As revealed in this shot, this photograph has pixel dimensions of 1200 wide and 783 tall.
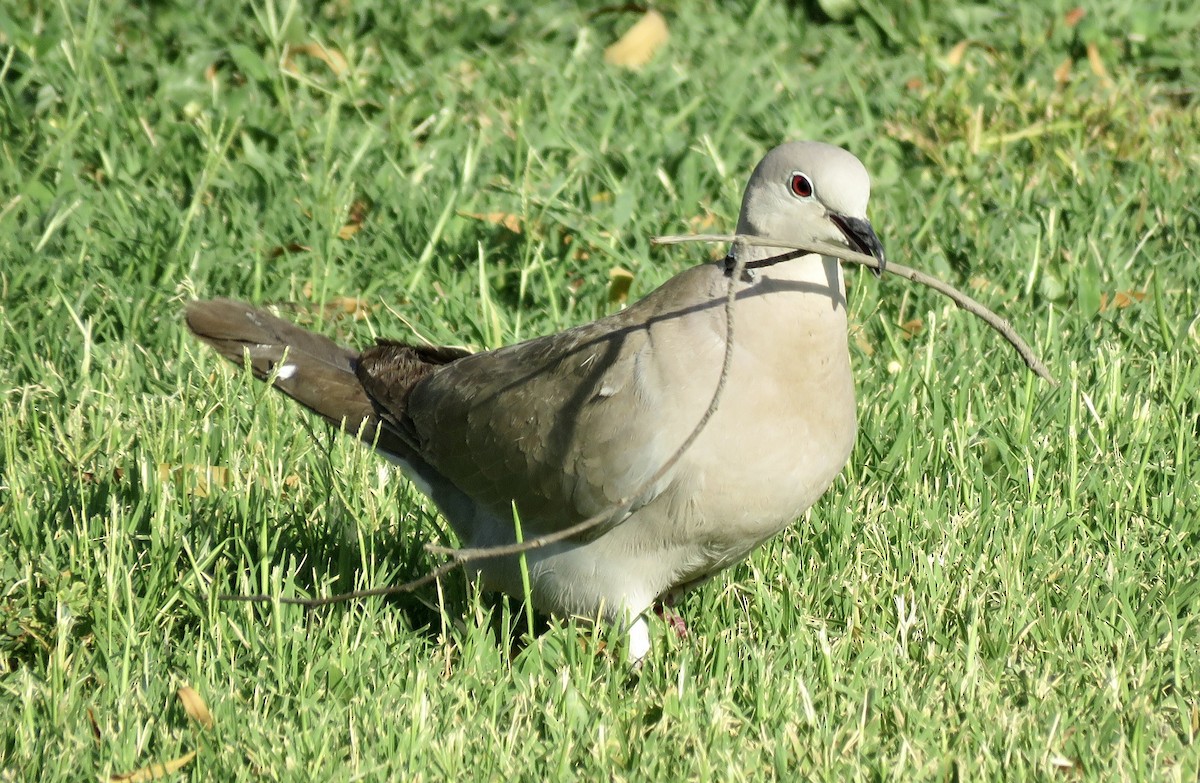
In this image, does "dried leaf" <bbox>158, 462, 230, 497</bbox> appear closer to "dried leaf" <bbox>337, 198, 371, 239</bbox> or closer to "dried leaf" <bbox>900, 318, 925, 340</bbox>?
"dried leaf" <bbox>337, 198, 371, 239</bbox>

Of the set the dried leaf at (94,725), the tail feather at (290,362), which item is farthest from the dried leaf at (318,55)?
the dried leaf at (94,725)

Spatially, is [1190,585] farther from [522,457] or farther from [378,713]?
[378,713]

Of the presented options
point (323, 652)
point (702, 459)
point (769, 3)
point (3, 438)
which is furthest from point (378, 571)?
point (769, 3)

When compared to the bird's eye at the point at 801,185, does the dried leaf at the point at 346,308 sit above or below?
below

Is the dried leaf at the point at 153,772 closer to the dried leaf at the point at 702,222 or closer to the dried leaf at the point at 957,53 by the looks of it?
the dried leaf at the point at 702,222

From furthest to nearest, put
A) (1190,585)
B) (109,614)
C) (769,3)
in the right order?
(769,3) < (1190,585) < (109,614)

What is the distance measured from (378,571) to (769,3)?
4641 mm

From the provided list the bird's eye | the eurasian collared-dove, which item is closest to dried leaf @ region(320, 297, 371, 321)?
the eurasian collared-dove

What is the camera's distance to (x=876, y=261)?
10.4ft

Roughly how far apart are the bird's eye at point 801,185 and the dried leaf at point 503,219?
2.30 m

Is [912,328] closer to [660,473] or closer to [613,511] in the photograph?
[660,473]

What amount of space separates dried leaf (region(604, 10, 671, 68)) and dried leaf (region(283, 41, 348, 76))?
4.01 ft

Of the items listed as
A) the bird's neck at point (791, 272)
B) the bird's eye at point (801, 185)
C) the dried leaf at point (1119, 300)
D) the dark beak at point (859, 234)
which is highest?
the bird's eye at point (801, 185)

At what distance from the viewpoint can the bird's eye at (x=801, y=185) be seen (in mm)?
3373
